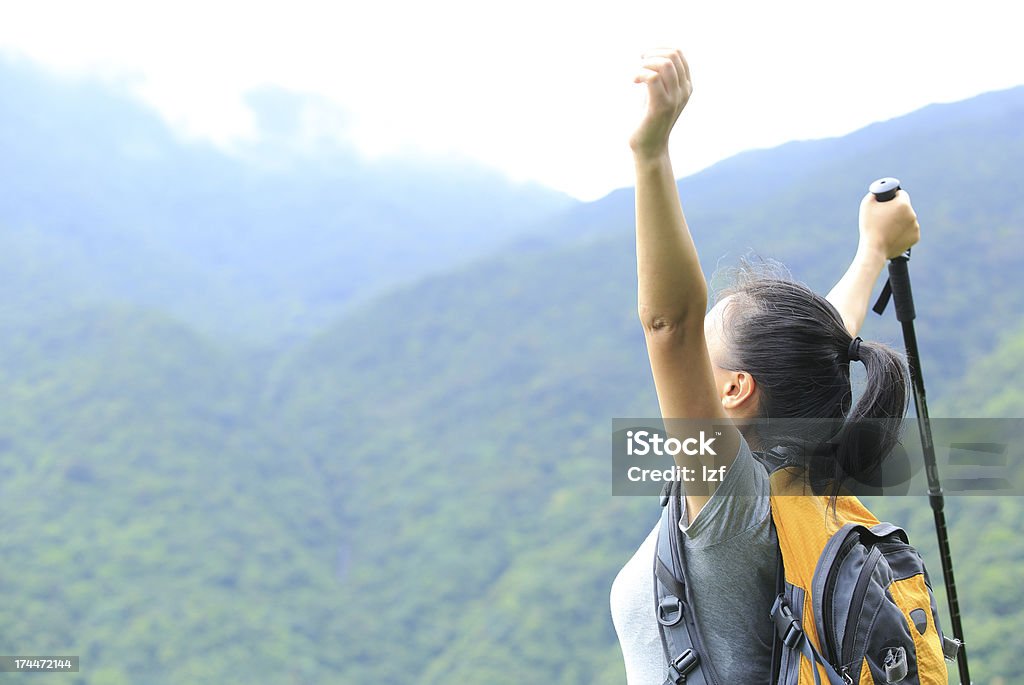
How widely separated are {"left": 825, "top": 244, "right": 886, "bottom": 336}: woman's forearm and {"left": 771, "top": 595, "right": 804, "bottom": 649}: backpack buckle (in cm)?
46

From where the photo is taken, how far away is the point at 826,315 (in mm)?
837

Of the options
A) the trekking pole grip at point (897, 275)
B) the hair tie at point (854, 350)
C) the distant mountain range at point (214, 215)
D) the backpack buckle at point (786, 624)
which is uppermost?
the distant mountain range at point (214, 215)

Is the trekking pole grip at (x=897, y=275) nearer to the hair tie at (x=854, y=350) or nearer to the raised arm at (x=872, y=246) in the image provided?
the raised arm at (x=872, y=246)

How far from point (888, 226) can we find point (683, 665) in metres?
0.61

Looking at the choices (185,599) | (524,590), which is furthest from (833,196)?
(185,599)

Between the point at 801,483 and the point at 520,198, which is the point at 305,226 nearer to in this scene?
Answer: the point at 520,198

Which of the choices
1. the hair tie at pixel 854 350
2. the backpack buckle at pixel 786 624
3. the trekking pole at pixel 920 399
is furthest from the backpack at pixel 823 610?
the trekking pole at pixel 920 399

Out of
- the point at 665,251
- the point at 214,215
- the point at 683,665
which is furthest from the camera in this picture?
the point at 214,215

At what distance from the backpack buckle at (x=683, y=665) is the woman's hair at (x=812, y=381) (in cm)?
18

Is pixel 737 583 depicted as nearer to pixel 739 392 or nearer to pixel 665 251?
pixel 739 392

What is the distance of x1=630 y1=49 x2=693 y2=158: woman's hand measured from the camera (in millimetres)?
641

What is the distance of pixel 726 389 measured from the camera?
0.82 metres

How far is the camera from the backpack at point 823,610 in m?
0.72

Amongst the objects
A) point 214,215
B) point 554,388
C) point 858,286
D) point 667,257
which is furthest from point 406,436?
point 667,257
